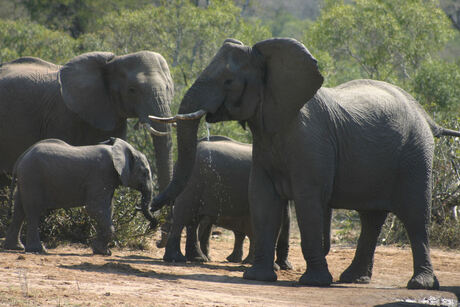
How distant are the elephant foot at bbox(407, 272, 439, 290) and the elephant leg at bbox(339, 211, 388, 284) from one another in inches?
28.5

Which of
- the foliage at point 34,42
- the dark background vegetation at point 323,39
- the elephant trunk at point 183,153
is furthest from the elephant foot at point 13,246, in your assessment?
the foliage at point 34,42

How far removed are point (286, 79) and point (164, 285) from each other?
211 cm

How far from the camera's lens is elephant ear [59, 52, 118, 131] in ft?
31.9

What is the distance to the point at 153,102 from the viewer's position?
949 cm

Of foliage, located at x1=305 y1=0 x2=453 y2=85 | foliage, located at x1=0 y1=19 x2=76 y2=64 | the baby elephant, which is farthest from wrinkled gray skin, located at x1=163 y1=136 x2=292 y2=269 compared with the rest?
foliage, located at x1=305 y1=0 x2=453 y2=85

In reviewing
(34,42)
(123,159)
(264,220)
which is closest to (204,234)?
(123,159)

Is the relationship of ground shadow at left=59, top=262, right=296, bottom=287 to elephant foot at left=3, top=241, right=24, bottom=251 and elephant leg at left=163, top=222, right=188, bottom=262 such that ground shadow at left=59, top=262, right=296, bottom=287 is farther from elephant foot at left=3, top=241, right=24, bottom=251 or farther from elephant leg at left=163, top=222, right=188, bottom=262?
elephant foot at left=3, top=241, right=24, bottom=251

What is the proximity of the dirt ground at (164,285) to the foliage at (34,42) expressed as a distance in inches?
598

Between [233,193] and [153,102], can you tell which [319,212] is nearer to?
[233,193]

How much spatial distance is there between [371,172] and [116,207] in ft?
11.4

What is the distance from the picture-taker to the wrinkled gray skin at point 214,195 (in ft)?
29.0

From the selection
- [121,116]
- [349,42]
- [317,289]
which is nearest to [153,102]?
[121,116]

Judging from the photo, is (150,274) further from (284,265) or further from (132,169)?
(284,265)

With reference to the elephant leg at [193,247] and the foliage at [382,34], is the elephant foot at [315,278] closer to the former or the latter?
the elephant leg at [193,247]
